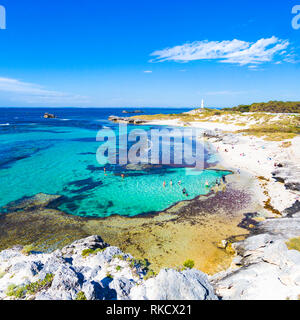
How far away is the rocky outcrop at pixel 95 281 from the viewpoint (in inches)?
343

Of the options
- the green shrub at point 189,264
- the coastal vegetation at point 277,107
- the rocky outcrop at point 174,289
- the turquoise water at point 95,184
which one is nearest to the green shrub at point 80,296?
the rocky outcrop at point 174,289

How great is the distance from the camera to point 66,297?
853cm

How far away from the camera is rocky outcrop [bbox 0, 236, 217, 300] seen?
8.70m

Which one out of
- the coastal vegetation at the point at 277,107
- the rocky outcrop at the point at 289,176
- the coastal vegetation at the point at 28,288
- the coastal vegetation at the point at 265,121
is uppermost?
the coastal vegetation at the point at 277,107

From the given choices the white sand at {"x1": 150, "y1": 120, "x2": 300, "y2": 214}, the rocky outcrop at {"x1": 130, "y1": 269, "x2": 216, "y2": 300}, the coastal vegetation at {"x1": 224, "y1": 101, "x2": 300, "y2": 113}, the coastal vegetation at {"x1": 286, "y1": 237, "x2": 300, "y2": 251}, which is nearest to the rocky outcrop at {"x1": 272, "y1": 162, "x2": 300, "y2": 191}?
the white sand at {"x1": 150, "y1": 120, "x2": 300, "y2": 214}

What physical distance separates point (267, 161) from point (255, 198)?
19.4 meters

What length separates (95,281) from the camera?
988cm

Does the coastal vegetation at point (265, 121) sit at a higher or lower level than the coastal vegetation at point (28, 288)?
higher

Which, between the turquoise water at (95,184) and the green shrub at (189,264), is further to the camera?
the turquoise water at (95,184)

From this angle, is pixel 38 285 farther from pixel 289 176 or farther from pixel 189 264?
pixel 289 176

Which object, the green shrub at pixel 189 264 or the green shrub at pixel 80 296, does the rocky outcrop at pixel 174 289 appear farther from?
the green shrub at pixel 189 264

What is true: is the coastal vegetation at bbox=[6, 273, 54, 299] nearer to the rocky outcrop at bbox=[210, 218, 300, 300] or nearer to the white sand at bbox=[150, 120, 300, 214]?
the rocky outcrop at bbox=[210, 218, 300, 300]
